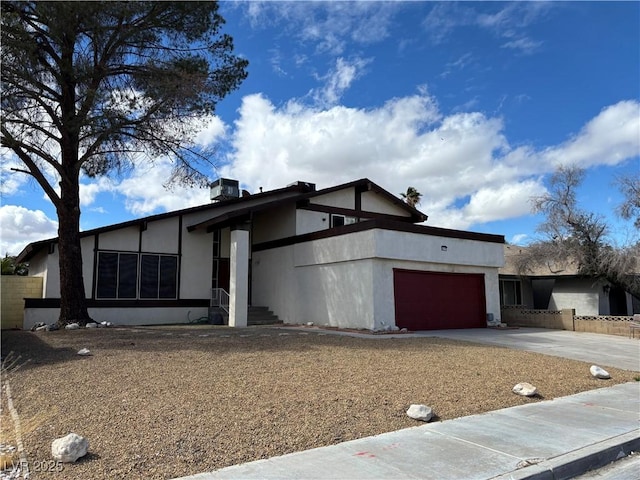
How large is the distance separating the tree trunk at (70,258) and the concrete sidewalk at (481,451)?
1381cm

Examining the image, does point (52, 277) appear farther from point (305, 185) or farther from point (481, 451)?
point (481, 451)

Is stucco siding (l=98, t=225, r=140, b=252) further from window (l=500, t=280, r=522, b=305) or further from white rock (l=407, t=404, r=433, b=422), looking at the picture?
window (l=500, t=280, r=522, b=305)

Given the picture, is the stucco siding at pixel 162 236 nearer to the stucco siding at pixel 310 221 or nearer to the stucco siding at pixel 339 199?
the stucco siding at pixel 310 221

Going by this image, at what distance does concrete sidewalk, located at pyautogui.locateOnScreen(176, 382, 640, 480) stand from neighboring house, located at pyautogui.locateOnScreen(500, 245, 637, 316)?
63.6ft

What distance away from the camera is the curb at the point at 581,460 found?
475 cm

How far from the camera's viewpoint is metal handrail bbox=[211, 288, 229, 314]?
838 inches

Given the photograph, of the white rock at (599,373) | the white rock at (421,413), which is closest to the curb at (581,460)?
the white rock at (421,413)

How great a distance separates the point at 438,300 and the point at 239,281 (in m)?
7.33

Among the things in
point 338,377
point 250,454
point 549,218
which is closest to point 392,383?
point 338,377

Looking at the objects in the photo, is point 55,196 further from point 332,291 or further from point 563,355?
point 563,355

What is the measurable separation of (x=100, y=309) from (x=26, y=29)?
10.1m

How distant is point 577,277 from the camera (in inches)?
1008

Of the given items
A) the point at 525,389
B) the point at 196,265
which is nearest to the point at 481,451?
the point at 525,389

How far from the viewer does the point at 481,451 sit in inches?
210
